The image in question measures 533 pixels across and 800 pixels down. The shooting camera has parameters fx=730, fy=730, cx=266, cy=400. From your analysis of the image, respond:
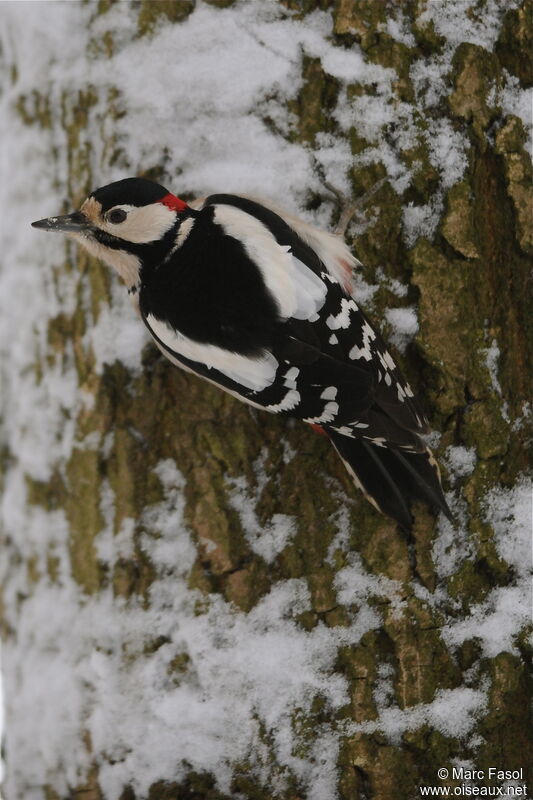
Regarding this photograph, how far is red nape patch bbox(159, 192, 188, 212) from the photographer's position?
1849mm

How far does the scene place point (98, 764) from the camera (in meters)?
1.78

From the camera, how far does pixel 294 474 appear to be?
176cm

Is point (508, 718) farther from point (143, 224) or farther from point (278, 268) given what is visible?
point (143, 224)

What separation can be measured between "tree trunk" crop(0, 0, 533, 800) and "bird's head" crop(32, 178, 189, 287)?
4.2 inches

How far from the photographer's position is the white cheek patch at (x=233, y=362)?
1651 mm

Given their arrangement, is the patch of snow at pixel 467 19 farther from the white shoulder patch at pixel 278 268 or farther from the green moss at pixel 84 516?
the green moss at pixel 84 516

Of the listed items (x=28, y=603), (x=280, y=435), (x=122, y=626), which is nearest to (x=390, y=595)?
(x=280, y=435)

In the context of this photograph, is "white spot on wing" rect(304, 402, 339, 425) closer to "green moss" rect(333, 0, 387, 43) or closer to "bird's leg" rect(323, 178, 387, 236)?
"bird's leg" rect(323, 178, 387, 236)

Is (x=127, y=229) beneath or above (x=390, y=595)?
above

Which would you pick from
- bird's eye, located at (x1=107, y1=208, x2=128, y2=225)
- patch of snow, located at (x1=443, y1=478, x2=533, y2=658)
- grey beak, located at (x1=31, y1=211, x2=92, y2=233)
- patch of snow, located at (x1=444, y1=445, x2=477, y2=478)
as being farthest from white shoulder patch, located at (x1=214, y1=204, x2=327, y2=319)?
patch of snow, located at (x1=443, y1=478, x2=533, y2=658)

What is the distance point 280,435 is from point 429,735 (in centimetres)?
75

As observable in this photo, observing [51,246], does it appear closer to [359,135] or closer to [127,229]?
[127,229]

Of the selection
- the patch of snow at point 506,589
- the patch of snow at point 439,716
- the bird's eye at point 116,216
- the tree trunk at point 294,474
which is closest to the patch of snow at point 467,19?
the tree trunk at point 294,474

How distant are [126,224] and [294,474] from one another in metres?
0.77
